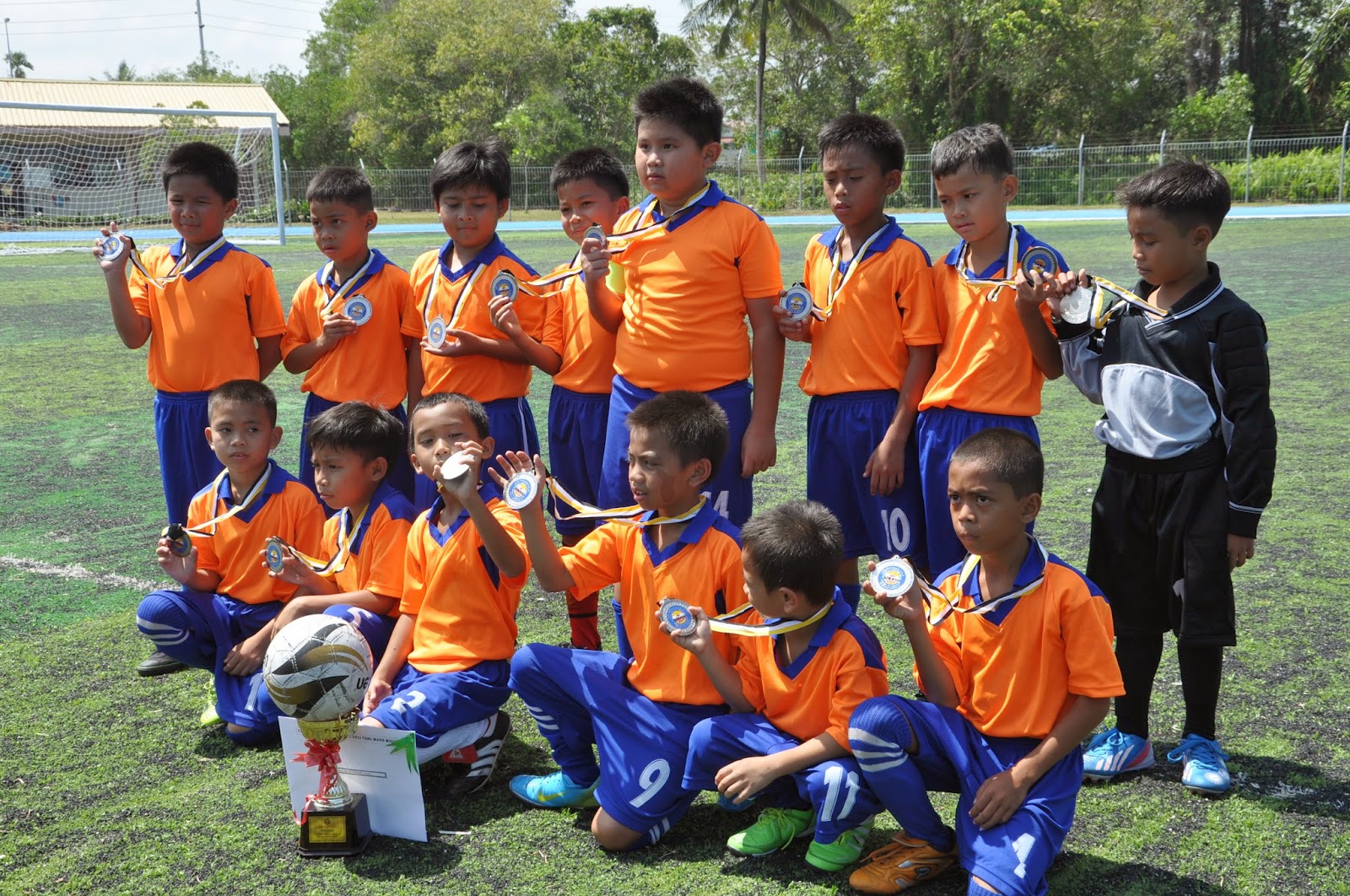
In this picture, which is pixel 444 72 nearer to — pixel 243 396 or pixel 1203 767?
pixel 243 396

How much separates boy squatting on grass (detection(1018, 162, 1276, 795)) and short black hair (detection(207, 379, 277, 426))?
253 cm

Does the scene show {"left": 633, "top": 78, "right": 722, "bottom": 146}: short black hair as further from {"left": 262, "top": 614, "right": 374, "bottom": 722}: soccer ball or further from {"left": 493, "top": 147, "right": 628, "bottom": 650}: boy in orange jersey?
{"left": 262, "top": 614, "right": 374, "bottom": 722}: soccer ball

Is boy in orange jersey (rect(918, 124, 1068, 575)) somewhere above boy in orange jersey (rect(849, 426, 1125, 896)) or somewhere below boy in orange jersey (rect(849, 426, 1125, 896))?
above

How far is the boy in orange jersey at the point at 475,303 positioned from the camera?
4141mm

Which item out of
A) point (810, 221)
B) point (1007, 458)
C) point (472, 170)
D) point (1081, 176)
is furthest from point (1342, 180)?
point (1007, 458)

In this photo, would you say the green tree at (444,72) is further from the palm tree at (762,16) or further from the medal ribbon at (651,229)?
the medal ribbon at (651,229)

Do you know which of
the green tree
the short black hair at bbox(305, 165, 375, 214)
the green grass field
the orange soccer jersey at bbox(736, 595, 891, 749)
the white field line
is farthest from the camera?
the green tree

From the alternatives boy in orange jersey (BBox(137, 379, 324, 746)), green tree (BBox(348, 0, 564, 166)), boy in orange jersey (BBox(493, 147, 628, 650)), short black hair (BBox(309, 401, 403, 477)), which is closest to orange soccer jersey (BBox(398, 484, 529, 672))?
short black hair (BBox(309, 401, 403, 477))

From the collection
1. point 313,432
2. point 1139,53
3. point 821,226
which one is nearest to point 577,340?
point 313,432

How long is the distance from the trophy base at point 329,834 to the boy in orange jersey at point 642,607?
1.60 ft

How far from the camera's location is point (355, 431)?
3.60m

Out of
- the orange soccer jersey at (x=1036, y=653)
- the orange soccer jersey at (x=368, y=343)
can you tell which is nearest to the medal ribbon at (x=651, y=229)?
the orange soccer jersey at (x=368, y=343)

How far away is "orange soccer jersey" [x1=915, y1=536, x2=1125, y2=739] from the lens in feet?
8.71

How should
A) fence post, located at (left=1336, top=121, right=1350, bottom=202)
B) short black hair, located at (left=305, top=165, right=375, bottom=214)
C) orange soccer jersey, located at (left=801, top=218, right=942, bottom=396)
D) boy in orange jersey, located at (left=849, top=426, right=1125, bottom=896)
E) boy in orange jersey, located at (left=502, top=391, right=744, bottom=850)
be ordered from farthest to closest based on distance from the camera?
fence post, located at (left=1336, top=121, right=1350, bottom=202) < short black hair, located at (left=305, top=165, right=375, bottom=214) < orange soccer jersey, located at (left=801, top=218, right=942, bottom=396) < boy in orange jersey, located at (left=502, top=391, right=744, bottom=850) < boy in orange jersey, located at (left=849, top=426, right=1125, bottom=896)
